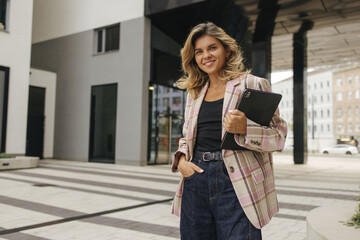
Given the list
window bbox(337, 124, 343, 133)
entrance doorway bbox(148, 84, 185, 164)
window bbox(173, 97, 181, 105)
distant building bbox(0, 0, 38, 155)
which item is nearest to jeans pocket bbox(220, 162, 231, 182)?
entrance doorway bbox(148, 84, 185, 164)

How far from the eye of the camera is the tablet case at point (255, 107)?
1557 millimetres

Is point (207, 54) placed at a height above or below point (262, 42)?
below

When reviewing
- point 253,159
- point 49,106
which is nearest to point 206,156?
point 253,159

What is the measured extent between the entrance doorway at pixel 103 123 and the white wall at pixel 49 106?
106 inches

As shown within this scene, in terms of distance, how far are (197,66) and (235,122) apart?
0.62 meters

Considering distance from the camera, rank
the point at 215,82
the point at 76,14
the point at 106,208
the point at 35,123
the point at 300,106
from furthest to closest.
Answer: the point at 300,106 → the point at 76,14 → the point at 35,123 → the point at 106,208 → the point at 215,82

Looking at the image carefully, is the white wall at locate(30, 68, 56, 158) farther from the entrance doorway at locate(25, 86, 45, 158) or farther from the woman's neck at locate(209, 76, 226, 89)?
the woman's neck at locate(209, 76, 226, 89)

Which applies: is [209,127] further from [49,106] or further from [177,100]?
[49,106]

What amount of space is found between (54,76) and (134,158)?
6.89 meters

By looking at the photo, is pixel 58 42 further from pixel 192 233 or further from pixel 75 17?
pixel 192 233

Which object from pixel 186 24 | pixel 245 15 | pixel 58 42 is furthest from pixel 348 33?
pixel 58 42

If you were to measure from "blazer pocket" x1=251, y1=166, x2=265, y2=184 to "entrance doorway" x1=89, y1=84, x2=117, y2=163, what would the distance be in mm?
13837

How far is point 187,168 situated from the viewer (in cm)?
177

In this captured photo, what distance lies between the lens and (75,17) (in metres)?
17.2
